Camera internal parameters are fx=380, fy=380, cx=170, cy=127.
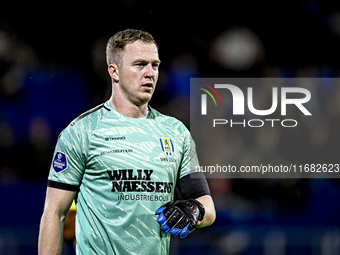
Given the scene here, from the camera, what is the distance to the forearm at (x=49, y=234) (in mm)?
1561

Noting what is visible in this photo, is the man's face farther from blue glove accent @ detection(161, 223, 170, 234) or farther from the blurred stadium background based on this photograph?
the blurred stadium background

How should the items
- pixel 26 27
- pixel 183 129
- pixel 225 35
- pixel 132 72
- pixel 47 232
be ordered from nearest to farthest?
pixel 47 232 → pixel 132 72 → pixel 183 129 → pixel 26 27 → pixel 225 35

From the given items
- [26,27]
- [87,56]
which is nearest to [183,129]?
[87,56]

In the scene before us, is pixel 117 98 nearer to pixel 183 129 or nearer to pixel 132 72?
pixel 132 72

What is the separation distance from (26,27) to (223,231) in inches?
136

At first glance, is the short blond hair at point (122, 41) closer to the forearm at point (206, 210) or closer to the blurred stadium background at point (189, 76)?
the forearm at point (206, 210)

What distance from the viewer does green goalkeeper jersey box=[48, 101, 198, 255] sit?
159 cm

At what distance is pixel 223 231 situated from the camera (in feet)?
15.6

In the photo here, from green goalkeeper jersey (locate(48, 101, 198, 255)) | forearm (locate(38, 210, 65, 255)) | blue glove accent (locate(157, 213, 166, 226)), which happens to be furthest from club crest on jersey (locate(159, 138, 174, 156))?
forearm (locate(38, 210, 65, 255))

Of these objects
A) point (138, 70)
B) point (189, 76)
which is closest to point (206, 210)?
point (138, 70)

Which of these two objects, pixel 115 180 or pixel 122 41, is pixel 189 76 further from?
pixel 115 180

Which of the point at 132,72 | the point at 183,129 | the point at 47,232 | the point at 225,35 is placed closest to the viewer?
the point at 47,232

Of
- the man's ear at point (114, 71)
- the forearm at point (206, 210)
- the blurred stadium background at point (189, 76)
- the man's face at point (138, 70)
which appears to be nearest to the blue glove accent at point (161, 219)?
the forearm at point (206, 210)

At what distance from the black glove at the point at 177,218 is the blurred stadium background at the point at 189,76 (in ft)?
8.60
